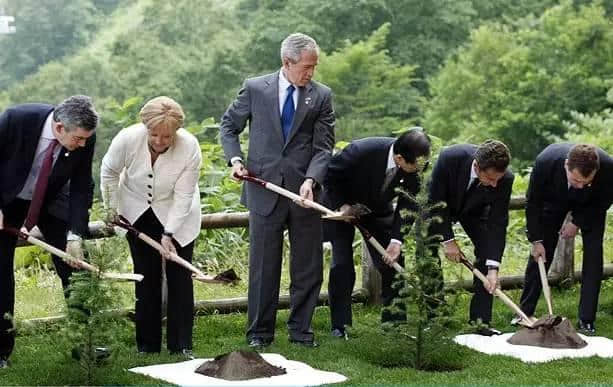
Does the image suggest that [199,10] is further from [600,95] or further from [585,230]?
[585,230]

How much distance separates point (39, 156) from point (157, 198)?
0.75 meters

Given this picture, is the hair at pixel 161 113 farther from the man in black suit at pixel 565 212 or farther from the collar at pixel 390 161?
the man in black suit at pixel 565 212

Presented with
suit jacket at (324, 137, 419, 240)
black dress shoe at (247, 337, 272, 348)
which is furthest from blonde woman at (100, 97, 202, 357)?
suit jacket at (324, 137, 419, 240)

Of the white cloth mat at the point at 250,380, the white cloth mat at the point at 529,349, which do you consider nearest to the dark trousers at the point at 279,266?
the white cloth mat at the point at 250,380

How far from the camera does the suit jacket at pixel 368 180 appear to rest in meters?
7.61

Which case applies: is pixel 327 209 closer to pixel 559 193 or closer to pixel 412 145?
pixel 412 145

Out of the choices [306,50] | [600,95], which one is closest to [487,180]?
[306,50]

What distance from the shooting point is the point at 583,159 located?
7.63 metres

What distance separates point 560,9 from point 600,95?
342 centimetres

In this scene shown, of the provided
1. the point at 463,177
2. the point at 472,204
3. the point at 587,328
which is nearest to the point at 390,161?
the point at 463,177

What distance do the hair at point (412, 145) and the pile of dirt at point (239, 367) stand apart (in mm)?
1507

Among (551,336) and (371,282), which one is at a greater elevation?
(371,282)

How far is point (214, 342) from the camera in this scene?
788cm

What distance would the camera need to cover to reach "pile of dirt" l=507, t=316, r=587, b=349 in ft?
25.3
